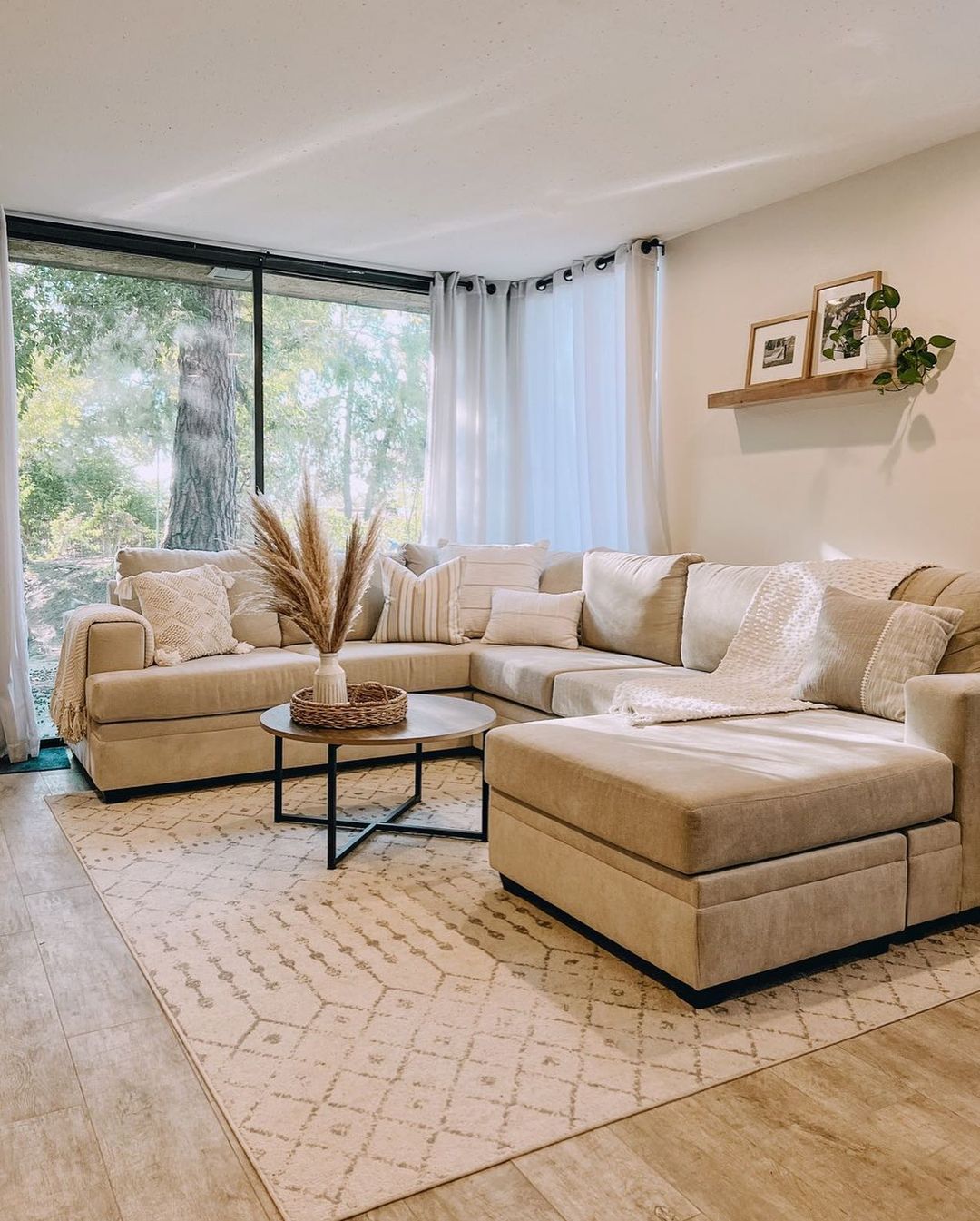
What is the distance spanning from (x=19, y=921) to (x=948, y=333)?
3539mm

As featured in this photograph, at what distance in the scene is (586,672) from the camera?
3953 millimetres

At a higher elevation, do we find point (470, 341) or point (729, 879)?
point (470, 341)

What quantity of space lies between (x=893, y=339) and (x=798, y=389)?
0.45m

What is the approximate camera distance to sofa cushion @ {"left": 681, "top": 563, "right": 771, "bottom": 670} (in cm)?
395

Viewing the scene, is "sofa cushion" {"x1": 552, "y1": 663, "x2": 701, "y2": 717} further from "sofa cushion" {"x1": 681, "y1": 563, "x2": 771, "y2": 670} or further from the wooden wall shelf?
the wooden wall shelf

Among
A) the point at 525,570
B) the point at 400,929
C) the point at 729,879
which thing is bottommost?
the point at 400,929

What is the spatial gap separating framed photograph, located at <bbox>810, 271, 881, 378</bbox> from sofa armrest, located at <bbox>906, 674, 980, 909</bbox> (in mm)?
1625

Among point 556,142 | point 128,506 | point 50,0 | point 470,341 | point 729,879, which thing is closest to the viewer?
point 729,879

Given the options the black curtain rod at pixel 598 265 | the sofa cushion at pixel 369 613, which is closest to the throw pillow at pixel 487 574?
the sofa cushion at pixel 369 613

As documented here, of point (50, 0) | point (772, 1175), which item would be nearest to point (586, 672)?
point (772, 1175)

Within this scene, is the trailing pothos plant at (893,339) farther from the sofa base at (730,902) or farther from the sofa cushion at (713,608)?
the sofa base at (730,902)

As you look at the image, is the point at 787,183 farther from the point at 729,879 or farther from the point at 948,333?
the point at 729,879

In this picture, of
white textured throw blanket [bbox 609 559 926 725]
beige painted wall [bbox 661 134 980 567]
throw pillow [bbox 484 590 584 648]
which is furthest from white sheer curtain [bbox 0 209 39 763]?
beige painted wall [bbox 661 134 980 567]

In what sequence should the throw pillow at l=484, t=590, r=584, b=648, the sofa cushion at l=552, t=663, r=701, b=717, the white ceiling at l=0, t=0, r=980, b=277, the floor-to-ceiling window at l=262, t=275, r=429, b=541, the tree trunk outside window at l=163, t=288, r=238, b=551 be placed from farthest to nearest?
the floor-to-ceiling window at l=262, t=275, r=429, b=541, the tree trunk outside window at l=163, t=288, r=238, b=551, the throw pillow at l=484, t=590, r=584, b=648, the sofa cushion at l=552, t=663, r=701, b=717, the white ceiling at l=0, t=0, r=980, b=277
